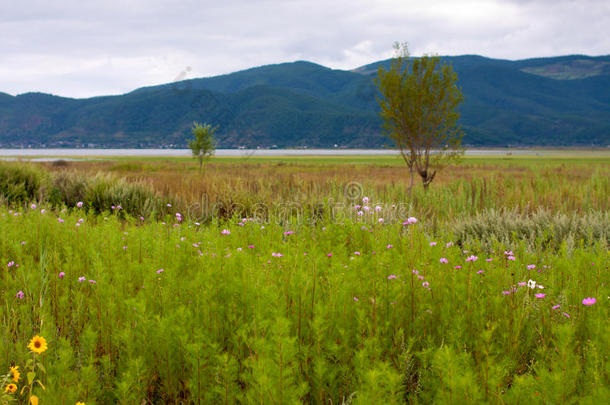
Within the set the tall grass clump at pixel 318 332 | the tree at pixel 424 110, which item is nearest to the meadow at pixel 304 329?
the tall grass clump at pixel 318 332

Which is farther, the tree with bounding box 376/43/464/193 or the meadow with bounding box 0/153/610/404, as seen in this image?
the tree with bounding box 376/43/464/193

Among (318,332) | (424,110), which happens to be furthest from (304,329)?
(424,110)

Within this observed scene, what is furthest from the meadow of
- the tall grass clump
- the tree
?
the tree

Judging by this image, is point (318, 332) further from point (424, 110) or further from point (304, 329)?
point (424, 110)

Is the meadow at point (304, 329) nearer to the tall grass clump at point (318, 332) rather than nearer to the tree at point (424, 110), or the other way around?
the tall grass clump at point (318, 332)

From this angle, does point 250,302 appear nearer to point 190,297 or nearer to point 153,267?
point 190,297

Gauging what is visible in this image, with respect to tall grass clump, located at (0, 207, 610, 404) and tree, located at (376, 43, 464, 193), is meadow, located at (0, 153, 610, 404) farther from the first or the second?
tree, located at (376, 43, 464, 193)

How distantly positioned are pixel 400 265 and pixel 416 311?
0.76 metres

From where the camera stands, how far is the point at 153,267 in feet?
13.3

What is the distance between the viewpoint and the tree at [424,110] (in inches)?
642

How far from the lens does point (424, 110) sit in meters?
16.7

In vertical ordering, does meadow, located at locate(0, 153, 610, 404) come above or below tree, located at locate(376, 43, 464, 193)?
below

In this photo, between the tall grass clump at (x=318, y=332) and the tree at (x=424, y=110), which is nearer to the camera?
the tall grass clump at (x=318, y=332)

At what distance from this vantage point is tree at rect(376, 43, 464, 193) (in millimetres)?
16297
